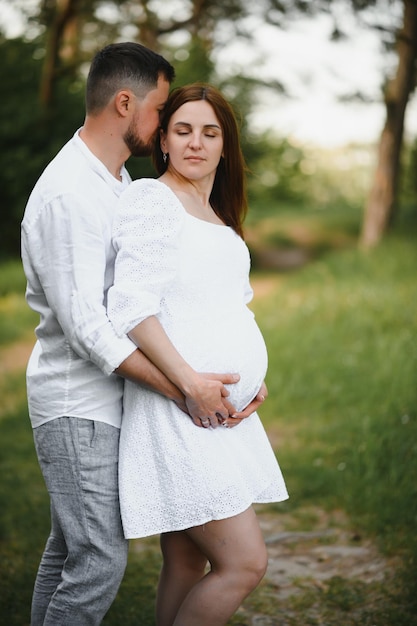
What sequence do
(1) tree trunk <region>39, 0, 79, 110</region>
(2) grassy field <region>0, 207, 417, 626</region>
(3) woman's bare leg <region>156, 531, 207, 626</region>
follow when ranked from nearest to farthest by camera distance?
1. (3) woman's bare leg <region>156, 531, 207, 626</region>
2. (2) grassy field <region>0, 207, 417, 626</region>
3. (1) tree trunk <region>39, 0, 79, 110</region>

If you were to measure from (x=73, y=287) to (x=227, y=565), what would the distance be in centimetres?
94

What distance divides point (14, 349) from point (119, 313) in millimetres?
7790

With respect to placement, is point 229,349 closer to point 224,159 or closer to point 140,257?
point 140,257

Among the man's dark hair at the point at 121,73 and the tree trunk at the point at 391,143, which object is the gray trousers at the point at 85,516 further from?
the tree trunk at the point at 391,143

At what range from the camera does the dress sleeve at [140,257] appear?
234 centimetres

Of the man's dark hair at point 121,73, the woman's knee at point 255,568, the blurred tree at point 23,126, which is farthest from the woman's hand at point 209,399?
the blurred tree at point 23,126

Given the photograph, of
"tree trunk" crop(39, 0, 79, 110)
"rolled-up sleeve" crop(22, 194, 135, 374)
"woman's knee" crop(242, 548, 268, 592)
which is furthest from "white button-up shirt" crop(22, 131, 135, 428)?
"tree trunk" crop(39, 0, 79, 110)

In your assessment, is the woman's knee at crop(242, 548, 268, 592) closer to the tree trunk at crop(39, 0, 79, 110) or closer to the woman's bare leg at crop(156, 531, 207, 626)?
the woman's bare leg at crop(156, 531, 207, 626)

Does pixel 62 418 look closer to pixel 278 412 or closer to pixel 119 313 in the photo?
pixel 119 313

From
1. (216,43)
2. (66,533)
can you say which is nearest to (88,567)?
(66,533)

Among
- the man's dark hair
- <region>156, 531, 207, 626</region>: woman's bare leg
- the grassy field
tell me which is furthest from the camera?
the grassy field

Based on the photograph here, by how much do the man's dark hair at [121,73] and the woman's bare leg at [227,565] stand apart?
1.33m

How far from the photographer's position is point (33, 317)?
11.3 m

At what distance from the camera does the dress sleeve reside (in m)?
2.34
